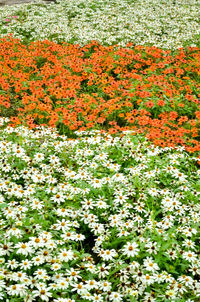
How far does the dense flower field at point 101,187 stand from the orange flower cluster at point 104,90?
37mm

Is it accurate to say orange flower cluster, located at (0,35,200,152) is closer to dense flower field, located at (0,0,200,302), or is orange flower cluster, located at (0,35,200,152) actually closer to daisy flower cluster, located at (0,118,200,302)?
dense flower field, located at (0,0,200,302)

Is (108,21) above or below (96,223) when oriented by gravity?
above

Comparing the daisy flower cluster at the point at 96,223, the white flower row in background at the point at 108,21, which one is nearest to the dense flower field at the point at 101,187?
the daisy flower cluster at the point at 96,223

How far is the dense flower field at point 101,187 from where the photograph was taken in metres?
2.80

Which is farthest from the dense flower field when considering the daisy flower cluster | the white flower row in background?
the white flower row in background

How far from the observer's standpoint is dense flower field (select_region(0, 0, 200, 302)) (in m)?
2.80

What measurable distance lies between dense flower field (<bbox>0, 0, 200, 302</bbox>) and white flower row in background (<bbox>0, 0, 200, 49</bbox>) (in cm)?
117

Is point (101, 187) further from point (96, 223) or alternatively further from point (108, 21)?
point (108, 21)

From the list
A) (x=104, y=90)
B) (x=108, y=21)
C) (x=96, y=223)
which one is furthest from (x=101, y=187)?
(x=108, y=21)

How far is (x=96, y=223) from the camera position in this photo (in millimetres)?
3283

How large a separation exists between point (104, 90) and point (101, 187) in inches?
121

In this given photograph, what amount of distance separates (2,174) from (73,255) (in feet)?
5.48

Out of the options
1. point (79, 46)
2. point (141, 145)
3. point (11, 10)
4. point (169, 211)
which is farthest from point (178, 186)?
point (11, 10)

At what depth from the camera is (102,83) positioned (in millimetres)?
6883
